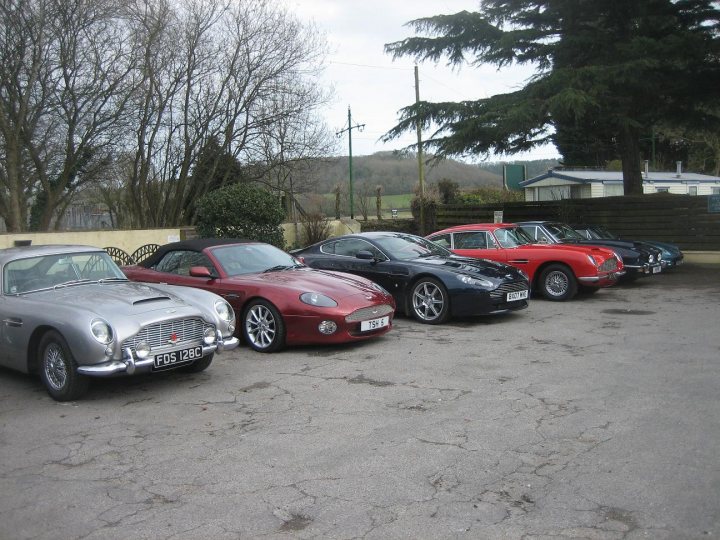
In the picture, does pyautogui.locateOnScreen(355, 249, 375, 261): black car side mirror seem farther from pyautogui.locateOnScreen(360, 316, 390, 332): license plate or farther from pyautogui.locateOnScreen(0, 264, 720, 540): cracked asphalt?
pyautogui.locateOnScreen(0, 264, 720, 540): cracked asphalt

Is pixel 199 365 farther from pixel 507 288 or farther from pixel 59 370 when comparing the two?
pixel 507 288

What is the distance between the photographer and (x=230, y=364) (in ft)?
24.7

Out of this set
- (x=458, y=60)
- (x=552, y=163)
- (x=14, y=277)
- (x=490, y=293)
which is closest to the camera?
(x=14, y=277)

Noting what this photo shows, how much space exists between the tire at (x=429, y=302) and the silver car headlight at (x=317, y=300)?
2479 millimetres

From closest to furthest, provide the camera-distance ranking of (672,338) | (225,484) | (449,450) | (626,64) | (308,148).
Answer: (225,484)
(449,450)
(672,338)
(626,64)
(308,148)

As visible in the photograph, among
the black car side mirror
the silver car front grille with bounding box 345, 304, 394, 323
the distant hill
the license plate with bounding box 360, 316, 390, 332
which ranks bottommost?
the license plate with bounding box 360, 316, 390, 332

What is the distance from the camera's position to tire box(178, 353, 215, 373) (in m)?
6.98

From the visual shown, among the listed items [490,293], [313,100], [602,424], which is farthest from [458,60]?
[602,424]

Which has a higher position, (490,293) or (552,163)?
(552,163)

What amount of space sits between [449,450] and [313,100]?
65.4 ft

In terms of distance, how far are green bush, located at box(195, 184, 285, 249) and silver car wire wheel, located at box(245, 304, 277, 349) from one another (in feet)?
29.0

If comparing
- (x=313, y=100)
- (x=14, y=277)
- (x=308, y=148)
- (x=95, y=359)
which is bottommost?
(x=95, y=359)

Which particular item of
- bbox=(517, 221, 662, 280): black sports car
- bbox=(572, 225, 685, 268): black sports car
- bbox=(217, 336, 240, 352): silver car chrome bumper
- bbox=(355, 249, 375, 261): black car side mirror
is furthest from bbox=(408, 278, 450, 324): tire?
bbox=(572, 225, 685, 268): black sports car

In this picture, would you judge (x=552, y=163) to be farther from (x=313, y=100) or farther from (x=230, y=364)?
(x=230, y=364)
